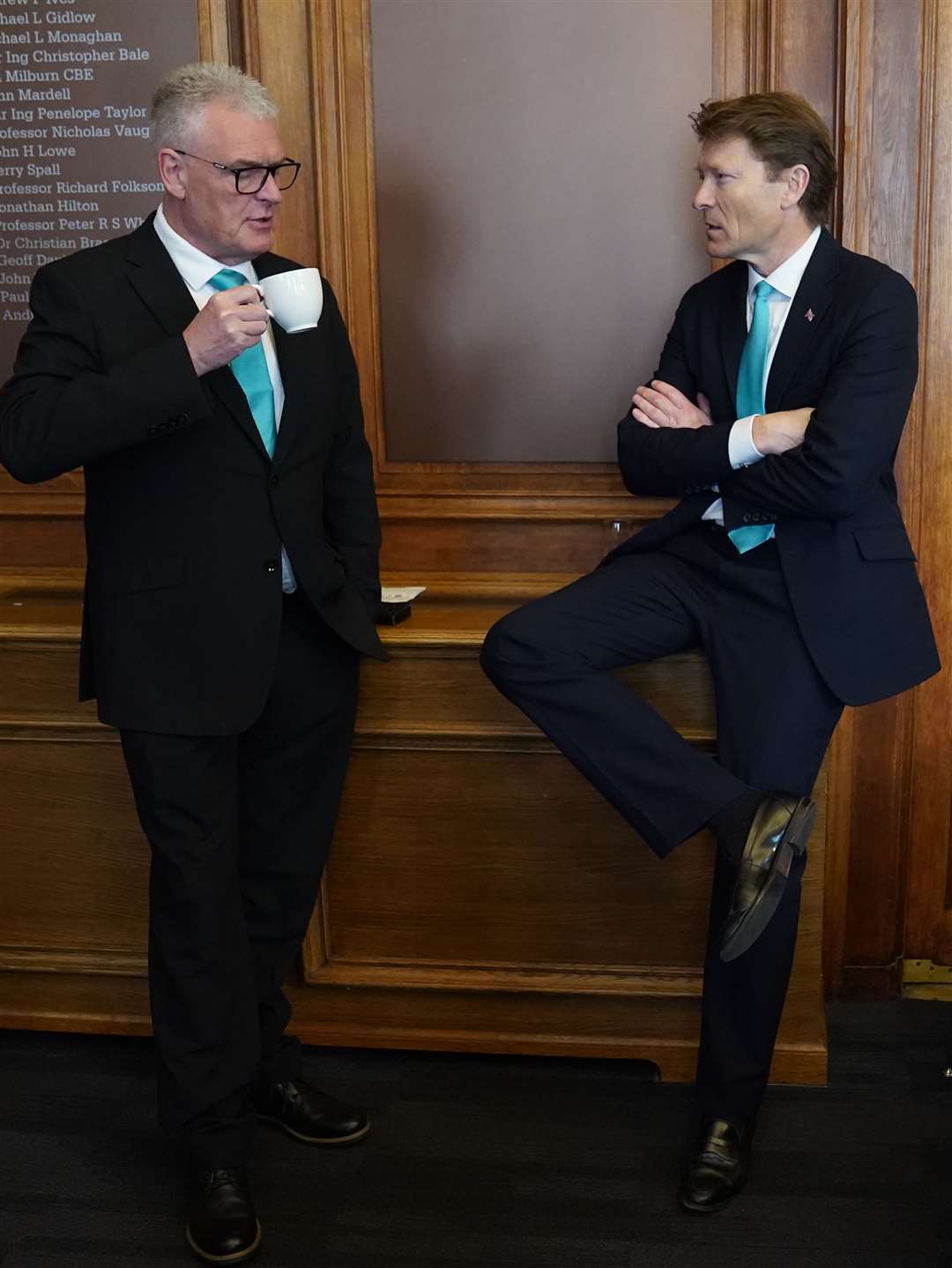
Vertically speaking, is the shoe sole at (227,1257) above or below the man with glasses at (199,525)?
below

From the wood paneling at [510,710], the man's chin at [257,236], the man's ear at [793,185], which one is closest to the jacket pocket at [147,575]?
the man's chin at [257,236]

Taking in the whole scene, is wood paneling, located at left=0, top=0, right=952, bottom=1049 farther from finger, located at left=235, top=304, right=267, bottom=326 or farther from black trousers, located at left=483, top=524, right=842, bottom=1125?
finger, located at left=235, top=304, right=267, bottom=326

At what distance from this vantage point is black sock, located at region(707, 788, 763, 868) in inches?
93.5

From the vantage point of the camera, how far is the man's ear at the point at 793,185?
245 cm

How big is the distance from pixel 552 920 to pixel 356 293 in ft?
4.67

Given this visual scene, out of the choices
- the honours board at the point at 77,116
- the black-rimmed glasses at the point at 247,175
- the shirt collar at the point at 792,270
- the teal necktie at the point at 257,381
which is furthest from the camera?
the honours board at the point at 77,116

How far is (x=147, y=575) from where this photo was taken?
229 centimetres

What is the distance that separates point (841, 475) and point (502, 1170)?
1373 mm

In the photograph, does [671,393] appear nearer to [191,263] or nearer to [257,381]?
[257,381]

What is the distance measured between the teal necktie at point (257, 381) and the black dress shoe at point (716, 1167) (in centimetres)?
143

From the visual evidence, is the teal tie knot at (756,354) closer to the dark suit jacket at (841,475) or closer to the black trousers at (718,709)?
the dark suit jacket at (841,475)

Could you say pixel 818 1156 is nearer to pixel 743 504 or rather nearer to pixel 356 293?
pixel 743 504

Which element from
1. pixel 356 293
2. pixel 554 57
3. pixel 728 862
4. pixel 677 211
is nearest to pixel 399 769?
pixel 728 862

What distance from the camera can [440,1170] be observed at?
2594mm
